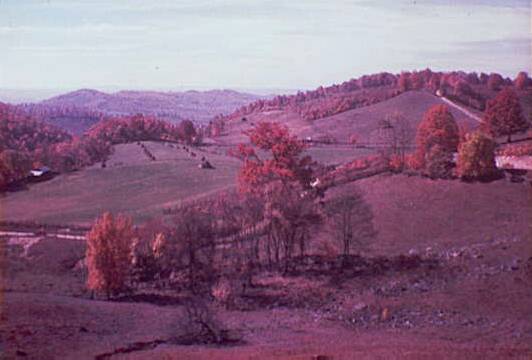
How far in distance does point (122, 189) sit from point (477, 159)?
27.8 m

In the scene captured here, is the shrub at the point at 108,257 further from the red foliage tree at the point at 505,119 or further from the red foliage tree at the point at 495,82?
the red foliage tree at the point at 495,82

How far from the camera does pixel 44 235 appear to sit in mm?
39688

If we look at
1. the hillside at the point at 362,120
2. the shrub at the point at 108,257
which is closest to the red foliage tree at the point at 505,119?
the hillside at the point at 362,120

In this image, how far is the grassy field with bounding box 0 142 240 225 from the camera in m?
44.2

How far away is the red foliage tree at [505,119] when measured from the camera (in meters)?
56.6

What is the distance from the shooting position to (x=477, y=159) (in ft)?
132

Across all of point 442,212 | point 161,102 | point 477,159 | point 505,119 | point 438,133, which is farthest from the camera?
point 161,102

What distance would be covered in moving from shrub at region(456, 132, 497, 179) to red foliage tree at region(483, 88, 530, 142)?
54.5 ft

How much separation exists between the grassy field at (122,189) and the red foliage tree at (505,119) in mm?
22424

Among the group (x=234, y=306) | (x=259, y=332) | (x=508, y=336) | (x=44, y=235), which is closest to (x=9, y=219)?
(x=44, y=235)

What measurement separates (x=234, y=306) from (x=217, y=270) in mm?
5515

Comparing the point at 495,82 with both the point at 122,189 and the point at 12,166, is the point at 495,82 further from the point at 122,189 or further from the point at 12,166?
the point at 12,166

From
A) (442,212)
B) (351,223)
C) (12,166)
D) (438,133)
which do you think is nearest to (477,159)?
(442,212)

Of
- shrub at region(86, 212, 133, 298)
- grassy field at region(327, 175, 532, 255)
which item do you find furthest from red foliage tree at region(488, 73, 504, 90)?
shrub at region(86, 212, 133, 298)
